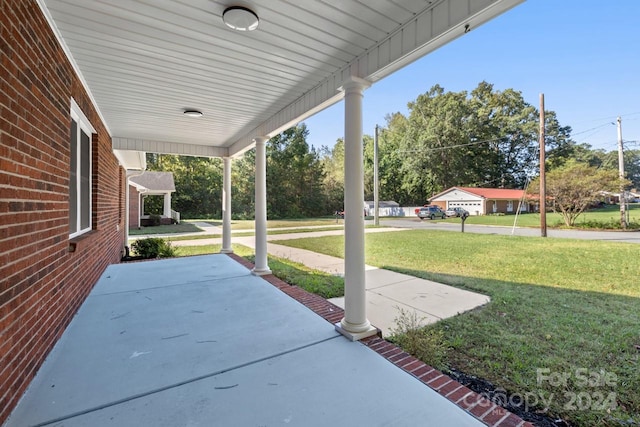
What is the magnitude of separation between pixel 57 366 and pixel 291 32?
3.42 meters

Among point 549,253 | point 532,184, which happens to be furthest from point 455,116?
point 549,253

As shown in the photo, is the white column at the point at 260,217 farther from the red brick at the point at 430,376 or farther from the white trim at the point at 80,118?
the red brick at the point at 430,376

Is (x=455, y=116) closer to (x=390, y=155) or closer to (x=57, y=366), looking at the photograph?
(x=390, y=155)

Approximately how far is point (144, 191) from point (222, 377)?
63.4ft

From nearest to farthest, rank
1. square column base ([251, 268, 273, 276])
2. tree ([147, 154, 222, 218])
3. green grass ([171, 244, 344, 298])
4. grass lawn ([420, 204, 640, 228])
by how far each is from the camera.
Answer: green grass ([171, 244, 344, 298]) → square column base ([251, 268, 273, 276]) → grass lawn ([420, 204, 640, 228]) → tree ([147, 154, 222, 218])

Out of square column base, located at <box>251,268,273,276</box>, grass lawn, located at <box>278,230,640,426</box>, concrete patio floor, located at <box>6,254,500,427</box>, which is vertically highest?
square column base, located at <box>251,268,273,276</box>

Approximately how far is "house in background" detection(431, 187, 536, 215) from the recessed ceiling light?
103ft

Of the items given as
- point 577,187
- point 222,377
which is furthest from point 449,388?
point 577,187

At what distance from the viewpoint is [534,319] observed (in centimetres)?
376

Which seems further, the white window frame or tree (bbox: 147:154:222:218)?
the white window frame

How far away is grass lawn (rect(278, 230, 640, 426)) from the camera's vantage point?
227 centimetres

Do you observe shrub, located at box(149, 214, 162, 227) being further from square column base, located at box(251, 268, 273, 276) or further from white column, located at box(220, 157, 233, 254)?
square column base, located at box(251, 268, 273, 276)

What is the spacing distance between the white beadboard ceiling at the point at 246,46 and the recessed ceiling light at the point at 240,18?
0.13 ft

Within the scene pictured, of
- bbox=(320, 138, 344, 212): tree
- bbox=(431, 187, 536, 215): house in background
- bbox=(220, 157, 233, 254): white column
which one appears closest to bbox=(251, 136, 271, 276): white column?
bbox=(220, 157, 233, 254): white column
